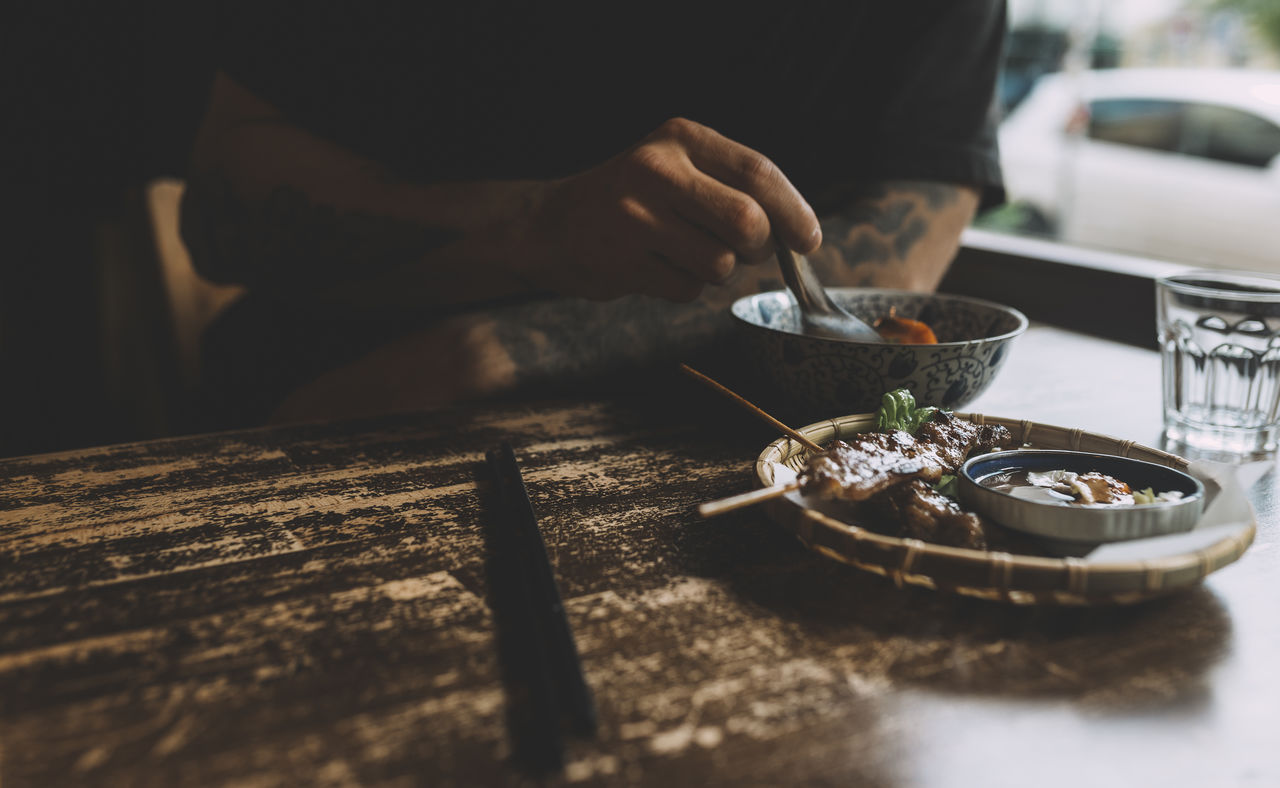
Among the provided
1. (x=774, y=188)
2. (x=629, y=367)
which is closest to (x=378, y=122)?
(x=629, y=367)

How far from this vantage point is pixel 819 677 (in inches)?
20.1

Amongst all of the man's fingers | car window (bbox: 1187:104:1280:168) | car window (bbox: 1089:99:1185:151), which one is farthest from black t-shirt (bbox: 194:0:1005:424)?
car window (bbox: 1089:99:1185:151)

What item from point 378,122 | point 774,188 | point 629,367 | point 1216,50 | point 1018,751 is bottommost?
point 1018,751

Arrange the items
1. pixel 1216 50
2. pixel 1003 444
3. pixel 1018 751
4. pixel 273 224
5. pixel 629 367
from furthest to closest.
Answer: pixel 1216 50, pixel 273 224, pixel 629 367, pixel 1003 444, pixel 1018 751

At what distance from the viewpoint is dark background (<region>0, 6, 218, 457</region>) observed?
8.46 ft

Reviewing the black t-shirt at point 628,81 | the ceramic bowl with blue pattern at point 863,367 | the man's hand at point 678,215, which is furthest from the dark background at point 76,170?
the ceramic bowl with blue pattern at point 863,367

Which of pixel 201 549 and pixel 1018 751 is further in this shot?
pixel 201 549

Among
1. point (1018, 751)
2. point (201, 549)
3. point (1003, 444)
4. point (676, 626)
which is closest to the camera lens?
point (1018, 751)

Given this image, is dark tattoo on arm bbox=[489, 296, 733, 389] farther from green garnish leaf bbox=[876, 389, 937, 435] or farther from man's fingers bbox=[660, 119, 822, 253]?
green garnish leaf bbox=[876, 389, 937, 435]

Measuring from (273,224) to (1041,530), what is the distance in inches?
49.3

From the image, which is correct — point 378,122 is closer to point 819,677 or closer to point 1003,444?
point 1003,444

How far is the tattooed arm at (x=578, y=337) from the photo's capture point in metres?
1.23

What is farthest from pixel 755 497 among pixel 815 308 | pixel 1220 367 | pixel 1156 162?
pixel 1156 162

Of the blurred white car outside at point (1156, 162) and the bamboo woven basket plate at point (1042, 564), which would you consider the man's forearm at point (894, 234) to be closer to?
the bamboo woven basket plate at point (1042, 564)
